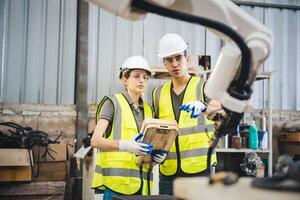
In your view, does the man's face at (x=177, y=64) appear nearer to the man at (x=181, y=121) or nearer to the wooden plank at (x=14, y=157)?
the man at (x=181, y=121)

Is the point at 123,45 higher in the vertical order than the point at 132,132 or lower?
higher

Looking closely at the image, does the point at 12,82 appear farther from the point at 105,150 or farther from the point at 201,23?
the point at 201,23

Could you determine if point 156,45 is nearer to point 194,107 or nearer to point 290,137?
point 290,137

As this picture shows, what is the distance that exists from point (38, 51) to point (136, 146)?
2.32 m

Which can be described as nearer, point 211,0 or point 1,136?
point 211,0

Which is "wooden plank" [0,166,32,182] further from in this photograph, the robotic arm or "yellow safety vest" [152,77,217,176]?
the robotic arm

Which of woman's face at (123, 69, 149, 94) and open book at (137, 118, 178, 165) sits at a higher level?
woman's face at (123, 69, 149, 94)

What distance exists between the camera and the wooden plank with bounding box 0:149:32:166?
3410 mm

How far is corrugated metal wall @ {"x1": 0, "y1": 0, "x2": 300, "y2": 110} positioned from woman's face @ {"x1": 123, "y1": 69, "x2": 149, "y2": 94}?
1818 millimetres

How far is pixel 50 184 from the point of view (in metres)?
3.71

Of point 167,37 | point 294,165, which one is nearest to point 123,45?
point 167,37

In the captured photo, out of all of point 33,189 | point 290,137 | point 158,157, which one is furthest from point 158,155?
point 290,137

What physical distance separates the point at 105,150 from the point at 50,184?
1.51m

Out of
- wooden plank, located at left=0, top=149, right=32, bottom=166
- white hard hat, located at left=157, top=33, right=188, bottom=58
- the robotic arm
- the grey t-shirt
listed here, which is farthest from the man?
wooden plank, located at left=0, top=149, right=32, bottom=166
